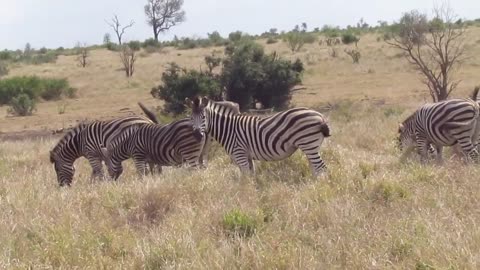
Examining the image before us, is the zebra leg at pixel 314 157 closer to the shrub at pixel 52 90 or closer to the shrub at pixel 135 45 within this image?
the shrub at pixel 52 90

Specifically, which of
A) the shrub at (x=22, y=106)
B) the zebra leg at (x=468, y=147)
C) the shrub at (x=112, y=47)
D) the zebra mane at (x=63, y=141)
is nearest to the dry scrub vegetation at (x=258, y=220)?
the zebra leg at (x=468, y=147)

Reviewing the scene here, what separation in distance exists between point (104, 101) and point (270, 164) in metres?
23.6

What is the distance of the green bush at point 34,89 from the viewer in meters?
35.2

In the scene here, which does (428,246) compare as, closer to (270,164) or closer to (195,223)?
(195,223)

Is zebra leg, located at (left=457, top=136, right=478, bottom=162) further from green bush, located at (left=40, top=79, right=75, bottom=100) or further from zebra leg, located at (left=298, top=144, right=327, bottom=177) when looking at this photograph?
green bush, located at (left=40, top=79, right=75, bottom=100)

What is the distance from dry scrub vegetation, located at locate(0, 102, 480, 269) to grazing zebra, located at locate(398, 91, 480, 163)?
3.42 feet

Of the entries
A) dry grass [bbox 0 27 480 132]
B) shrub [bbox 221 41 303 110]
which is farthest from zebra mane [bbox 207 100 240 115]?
shrub [bbox 221 41 303 110]

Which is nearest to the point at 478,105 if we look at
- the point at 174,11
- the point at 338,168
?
the point at 338,168

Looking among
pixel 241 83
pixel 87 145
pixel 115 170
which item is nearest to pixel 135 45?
pixel 241 83

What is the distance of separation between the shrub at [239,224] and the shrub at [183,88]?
17.9m

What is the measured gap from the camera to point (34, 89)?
35.6 m

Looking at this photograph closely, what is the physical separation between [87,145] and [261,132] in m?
3.65

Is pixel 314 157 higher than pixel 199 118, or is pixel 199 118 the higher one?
pixel 199 118

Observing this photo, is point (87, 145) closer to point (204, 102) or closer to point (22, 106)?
point (204, 102)
